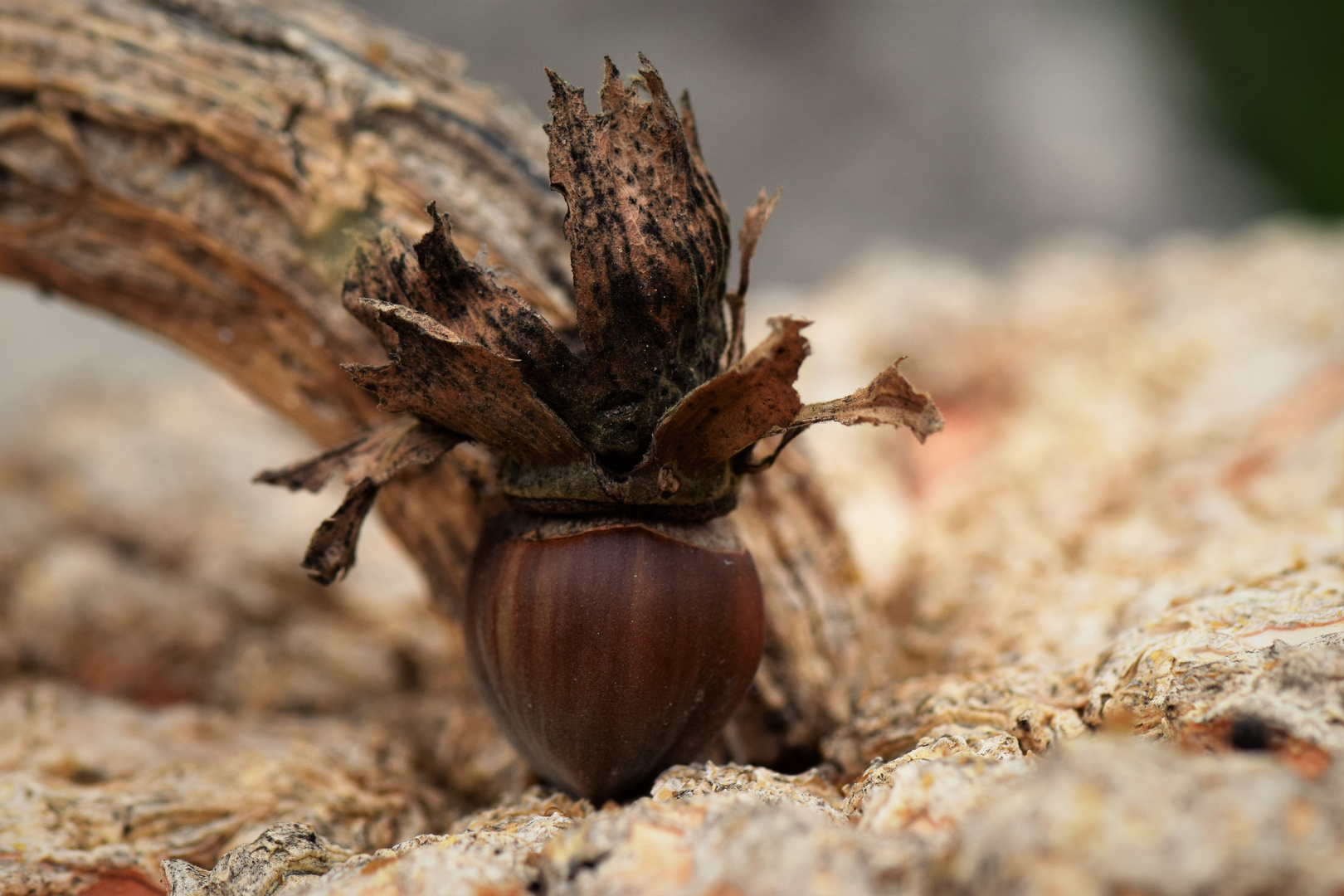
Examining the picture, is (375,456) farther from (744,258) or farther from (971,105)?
(971,105)

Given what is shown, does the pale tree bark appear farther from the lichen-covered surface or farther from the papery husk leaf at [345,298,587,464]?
the papery husk leaf at [345,298,587,464]

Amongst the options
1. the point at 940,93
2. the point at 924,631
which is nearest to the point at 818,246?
the point at 940,93

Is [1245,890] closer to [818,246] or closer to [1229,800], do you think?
[1229,800]

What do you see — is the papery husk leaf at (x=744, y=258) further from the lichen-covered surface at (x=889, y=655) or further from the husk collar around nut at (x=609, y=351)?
the lichen-covered surface at (x=889, y=655)

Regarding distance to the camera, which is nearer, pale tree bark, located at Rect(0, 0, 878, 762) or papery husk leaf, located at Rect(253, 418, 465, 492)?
papery husk leaf, located at Rect(253, 418, 465, 492)

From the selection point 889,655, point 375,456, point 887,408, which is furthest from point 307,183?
point 889,655

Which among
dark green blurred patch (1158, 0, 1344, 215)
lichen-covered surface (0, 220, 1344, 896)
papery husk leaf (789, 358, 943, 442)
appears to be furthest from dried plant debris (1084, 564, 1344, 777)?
dark green blurred patch (1158, 0, 1344, 215)

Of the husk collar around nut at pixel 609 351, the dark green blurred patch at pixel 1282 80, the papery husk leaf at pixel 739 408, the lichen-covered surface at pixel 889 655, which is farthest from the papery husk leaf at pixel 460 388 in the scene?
the dark green blurred patch at pixel 1282 80
